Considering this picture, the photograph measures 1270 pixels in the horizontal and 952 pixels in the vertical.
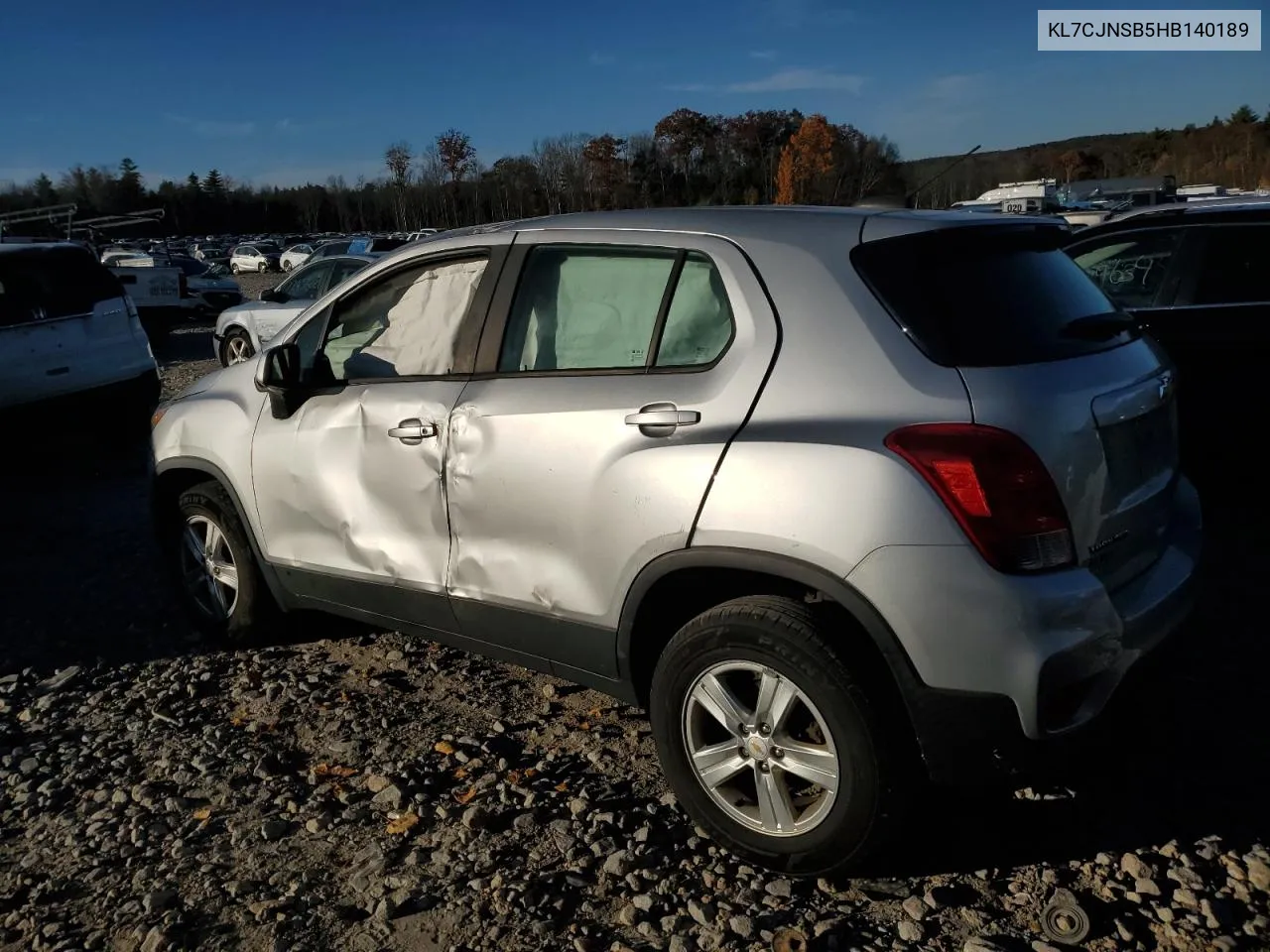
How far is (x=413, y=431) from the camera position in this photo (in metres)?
3.52

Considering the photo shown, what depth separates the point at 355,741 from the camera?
3.75m

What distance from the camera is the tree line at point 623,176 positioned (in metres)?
47.7

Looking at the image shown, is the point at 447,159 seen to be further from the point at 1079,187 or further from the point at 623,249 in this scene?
the point at 623,249

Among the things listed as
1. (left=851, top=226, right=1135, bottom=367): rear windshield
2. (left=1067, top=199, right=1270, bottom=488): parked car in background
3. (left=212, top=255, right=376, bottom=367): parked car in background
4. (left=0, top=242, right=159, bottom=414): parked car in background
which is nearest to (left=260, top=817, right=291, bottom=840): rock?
(left=851, top=226, right=1135, bottom=367): rear windshield

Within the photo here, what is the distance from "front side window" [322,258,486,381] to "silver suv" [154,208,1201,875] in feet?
0.06

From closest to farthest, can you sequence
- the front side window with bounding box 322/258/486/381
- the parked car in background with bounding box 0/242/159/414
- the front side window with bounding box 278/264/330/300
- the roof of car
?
the front side window with bounding box 322/258/486/381 < the roof of car < the parked car in background with bounding box 0/242/159/414 < the front side window with bounding box 278/264/330/300

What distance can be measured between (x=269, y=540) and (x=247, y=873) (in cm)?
156

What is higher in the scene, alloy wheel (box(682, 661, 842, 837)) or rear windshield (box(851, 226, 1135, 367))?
rear windshield (box(851, 226, 1135, 367))

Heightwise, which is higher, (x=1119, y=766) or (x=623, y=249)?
(x=623, y=249)

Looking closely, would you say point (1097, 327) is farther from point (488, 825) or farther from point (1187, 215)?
point (1187, 215)

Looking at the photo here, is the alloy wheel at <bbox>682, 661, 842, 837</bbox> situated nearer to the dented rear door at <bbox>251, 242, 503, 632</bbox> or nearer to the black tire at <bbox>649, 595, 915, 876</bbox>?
the black tire at <bbox>649, 595, 915, 876</bbox>

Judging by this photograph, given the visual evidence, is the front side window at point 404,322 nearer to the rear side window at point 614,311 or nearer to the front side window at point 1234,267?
the rear side window at point 614,311

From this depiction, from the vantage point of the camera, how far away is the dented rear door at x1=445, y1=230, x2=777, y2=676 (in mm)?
2820

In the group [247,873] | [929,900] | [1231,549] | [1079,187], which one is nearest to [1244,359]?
[1231,549]
